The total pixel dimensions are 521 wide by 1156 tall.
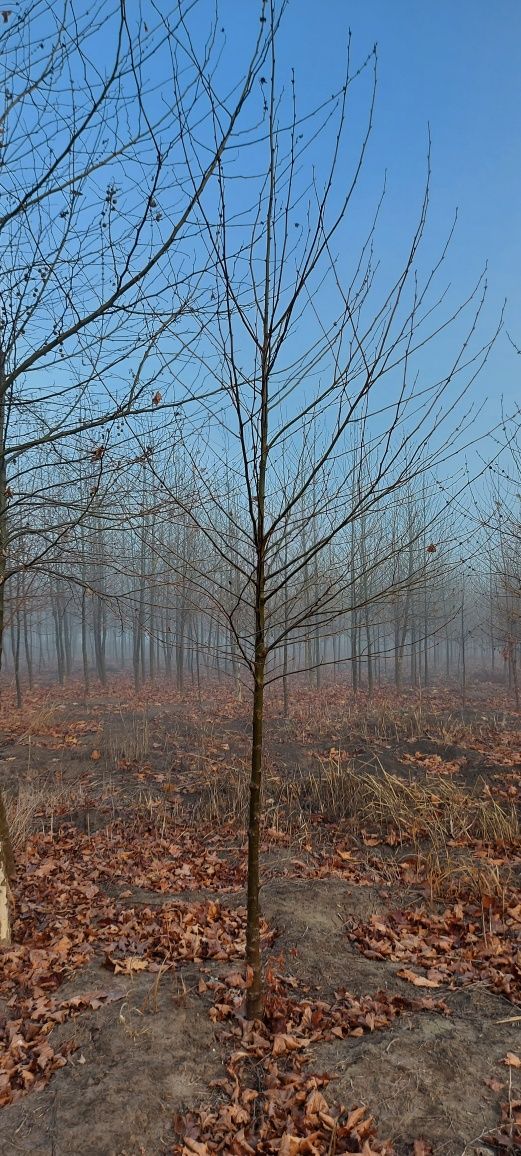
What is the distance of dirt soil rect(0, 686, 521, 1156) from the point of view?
235cm

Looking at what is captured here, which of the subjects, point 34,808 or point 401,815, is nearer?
point 401,815

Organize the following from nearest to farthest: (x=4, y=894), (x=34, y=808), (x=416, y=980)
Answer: (x=416, y=980), (x=4, y=894), (x=34, y=808)

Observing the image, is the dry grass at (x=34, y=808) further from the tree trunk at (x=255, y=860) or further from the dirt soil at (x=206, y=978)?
the tree trunk at (x=255, y=860)

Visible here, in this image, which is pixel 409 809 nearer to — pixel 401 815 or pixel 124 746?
pixel 401 815

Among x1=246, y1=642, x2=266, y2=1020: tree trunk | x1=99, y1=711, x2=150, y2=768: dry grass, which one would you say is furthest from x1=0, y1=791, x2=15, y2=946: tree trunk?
x1=99, y1=711, x2=150, y2=768: dry grass

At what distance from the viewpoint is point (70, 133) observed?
2.87 m

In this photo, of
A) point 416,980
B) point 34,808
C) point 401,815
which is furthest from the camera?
point 34,808

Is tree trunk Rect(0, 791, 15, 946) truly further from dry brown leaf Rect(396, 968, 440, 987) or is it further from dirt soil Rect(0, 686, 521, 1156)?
dry brown leaf Rect(396, 968, 440, 987)

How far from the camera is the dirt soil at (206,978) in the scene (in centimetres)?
235

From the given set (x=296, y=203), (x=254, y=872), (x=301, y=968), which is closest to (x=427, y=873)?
(x=301, y=968)

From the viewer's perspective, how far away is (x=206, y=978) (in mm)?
3330

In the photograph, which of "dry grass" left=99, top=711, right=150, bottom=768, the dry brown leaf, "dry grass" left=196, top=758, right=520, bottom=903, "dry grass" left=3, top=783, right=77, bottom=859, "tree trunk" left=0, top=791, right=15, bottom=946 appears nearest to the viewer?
the dry brown leaf

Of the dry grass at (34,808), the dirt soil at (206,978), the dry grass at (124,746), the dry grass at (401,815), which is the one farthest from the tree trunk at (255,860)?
the dry grass at (124,746)

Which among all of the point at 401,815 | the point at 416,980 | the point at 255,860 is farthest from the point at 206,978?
the point at 401,815
